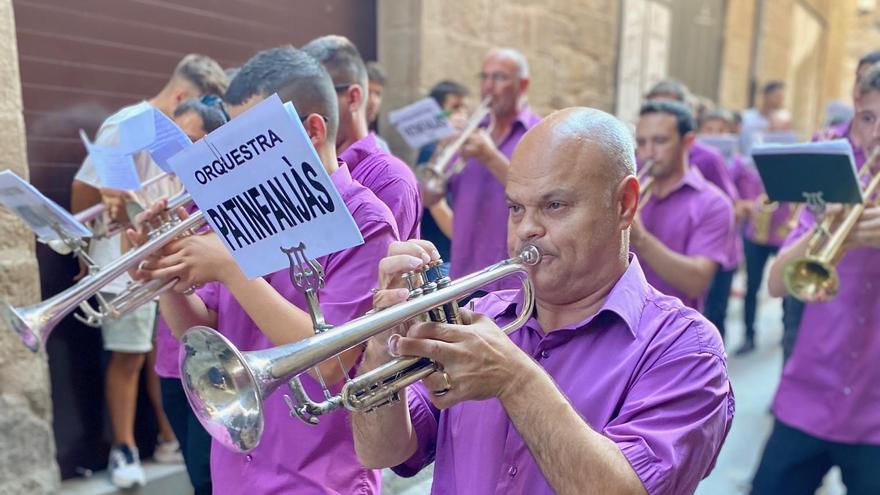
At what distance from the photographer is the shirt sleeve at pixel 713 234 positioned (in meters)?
3.38

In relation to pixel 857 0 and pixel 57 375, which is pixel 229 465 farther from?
pixel 857 0

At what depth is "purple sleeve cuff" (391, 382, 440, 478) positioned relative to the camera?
1.65 metres

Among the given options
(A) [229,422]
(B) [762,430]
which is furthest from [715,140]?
(A) [229,422]

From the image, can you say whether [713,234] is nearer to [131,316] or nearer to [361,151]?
[361,151]

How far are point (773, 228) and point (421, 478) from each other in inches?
161

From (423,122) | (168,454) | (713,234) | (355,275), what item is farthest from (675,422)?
(168,454)

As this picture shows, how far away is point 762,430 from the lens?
16.2 feet

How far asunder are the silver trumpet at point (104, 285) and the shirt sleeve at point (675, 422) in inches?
53.0

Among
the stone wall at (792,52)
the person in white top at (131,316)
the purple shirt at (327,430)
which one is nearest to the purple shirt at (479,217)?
the person in white top at (131,316)

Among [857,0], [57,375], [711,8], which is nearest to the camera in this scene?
[57,375]

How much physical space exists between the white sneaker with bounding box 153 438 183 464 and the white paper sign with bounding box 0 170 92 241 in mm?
1938

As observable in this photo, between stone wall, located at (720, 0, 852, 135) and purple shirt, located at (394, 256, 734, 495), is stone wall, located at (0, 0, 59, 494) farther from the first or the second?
stone wall, located at (720, 0, 852, 135)

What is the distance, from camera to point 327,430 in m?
1.83

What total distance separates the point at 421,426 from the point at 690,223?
2.26 meters
